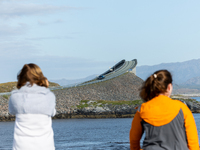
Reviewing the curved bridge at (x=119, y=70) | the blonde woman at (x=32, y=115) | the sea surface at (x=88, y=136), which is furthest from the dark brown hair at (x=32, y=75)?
the curved bridge at (x=119, y=70)

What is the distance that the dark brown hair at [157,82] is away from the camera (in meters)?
3.74

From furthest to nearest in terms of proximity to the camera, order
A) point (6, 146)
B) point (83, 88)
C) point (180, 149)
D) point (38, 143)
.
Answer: point (83, 88)
point (6, 146)
point (38, 143)
point (180, 149)

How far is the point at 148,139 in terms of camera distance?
12.2 feet

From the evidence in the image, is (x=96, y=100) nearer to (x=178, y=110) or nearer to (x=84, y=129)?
(x=84, y=129)

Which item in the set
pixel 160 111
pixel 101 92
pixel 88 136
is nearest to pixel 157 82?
pixel 160 111

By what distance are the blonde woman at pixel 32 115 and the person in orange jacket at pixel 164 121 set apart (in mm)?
962

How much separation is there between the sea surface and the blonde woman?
23311 millimetres

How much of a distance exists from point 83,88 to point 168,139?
5895cm

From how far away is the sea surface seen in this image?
2841 cm

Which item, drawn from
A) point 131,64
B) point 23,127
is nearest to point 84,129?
point 23,127

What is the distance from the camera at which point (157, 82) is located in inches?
148

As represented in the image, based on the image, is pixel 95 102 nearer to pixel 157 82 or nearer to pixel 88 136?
pixel 88 136

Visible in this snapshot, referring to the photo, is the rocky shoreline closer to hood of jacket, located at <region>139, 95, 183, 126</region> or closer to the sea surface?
the sea surface

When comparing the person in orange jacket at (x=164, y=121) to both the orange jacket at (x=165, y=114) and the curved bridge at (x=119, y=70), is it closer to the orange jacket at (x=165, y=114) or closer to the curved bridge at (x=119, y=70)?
the orange jacket at (x=165, y=114)
